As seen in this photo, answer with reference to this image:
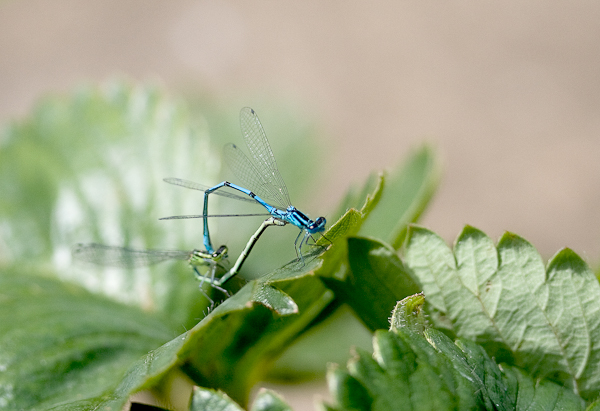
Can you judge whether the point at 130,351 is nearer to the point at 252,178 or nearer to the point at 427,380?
the point at 252,178

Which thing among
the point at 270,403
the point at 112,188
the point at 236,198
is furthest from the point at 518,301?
the point at 112,188

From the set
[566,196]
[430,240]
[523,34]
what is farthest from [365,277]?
[523,34]

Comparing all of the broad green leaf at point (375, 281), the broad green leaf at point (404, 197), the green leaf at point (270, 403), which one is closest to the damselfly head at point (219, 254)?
the broad green leaf at point (404, 197)

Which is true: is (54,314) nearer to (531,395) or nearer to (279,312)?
(279,312)

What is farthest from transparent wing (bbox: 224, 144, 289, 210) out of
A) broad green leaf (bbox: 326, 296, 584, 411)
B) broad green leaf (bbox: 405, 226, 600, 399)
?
broad green leaf (bbox: 326, 296, 584, 411)

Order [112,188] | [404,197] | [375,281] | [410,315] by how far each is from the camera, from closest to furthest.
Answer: [410,315] → [375,281] → [404,197] → [112,188]

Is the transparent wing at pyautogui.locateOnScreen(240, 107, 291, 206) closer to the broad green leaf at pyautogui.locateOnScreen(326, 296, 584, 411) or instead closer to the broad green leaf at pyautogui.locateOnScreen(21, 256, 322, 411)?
the broad green leaf at pyautogui.locateOnScreen(21, 256, 322, 411)
